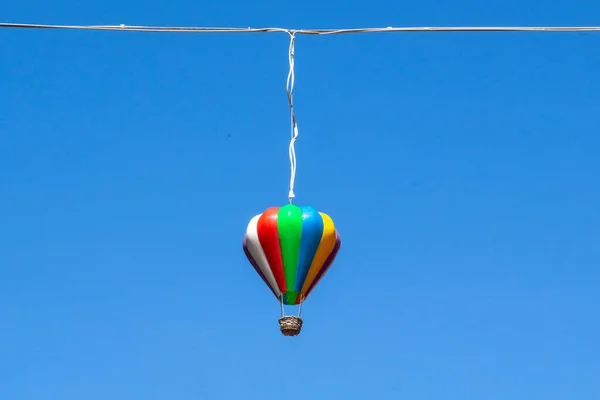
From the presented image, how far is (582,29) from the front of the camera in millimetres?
17391

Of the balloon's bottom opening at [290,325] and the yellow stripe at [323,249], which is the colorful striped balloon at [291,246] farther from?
the balloon's bottom opening at [290,325]

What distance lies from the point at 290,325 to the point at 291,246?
4.30ft

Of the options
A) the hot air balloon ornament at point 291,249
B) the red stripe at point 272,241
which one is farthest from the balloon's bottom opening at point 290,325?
the red stripe at point 272,241

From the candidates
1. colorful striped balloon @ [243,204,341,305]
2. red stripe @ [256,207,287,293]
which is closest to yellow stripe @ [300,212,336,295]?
colorful striped balloon @ [243,204,341,305]

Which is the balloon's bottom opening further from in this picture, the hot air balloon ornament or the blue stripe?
the blue stripe

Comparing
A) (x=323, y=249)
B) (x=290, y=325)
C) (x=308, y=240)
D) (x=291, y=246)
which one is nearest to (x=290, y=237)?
(x=291, y=246)

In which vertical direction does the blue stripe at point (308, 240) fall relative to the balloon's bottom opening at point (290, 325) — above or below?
above

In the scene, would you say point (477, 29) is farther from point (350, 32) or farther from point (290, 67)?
point (290, 67)

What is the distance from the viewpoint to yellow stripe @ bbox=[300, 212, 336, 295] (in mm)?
21875

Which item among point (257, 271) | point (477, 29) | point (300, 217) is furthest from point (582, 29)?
point (257, 271)

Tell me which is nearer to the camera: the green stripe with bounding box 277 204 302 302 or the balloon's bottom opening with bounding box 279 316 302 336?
the balloon's bottom opening with bounding box 279 316 302 336

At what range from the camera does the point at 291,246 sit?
2162 centimetres

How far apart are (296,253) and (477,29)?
583 centimetres

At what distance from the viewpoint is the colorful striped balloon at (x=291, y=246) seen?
Answer: 70.8 ft
